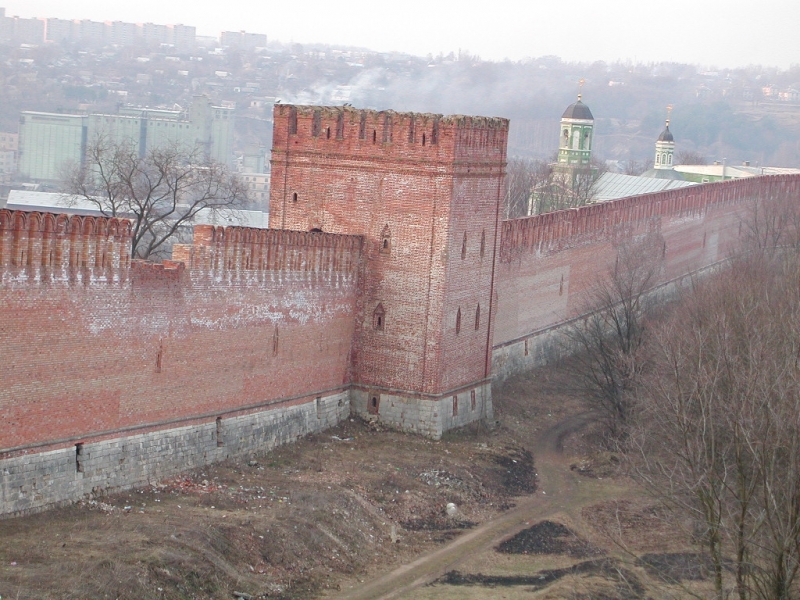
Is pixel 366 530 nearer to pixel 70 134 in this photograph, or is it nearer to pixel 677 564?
pixel 677 564

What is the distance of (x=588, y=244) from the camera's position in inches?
1491

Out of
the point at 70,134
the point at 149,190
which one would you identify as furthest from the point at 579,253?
the point at 70,134

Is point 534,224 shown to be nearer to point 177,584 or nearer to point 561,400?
point 561,400

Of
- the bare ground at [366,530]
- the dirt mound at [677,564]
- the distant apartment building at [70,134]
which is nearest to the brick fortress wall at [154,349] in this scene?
the bare ground at [366,530]

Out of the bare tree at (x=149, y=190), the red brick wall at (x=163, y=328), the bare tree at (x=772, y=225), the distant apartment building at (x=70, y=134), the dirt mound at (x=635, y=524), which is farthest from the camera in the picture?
the distant apartment building at (x=70, y=134)

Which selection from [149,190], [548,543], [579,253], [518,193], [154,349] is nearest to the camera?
→ [154,349]

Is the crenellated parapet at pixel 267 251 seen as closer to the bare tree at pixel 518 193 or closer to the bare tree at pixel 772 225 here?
the bare tree at pixel 772 225

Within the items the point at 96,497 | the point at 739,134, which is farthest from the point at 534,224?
the point at 739,134

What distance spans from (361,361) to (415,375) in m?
1.09

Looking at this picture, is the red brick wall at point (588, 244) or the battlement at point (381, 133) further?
the red brick wall at point (588, 244)

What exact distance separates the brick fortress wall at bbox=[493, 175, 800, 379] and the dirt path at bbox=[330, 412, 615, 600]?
3.42 meters

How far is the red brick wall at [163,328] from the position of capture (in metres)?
18.3

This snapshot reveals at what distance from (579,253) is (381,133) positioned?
40.9 feet

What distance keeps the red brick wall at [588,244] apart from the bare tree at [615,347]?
0.70 m
